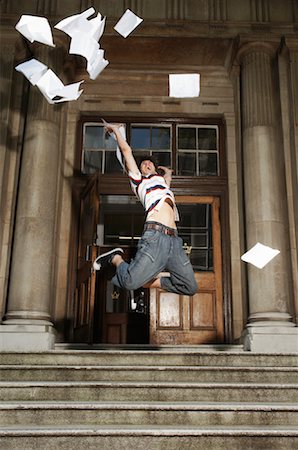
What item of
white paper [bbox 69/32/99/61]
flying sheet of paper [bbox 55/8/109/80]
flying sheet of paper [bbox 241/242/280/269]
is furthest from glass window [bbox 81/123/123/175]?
white paper [bbox 69/32/99/61]

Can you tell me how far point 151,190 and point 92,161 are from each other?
499 centimetres

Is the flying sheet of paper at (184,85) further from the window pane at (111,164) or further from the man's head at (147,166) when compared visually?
the window pane at (111,164)

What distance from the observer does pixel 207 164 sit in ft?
31.5

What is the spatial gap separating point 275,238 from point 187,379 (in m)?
3.46

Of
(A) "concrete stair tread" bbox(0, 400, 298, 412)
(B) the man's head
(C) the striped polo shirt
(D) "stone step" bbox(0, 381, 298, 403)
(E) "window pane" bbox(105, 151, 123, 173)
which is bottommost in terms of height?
(A) "concrete stair tread" bbox(0, 400, 298, 412)

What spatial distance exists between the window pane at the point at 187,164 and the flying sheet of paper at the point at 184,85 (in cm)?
414

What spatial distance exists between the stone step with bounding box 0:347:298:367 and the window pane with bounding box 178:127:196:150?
5.12 meters

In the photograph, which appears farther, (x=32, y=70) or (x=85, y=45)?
(x=32, y=70)

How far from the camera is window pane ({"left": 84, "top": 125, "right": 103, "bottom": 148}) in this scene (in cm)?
967

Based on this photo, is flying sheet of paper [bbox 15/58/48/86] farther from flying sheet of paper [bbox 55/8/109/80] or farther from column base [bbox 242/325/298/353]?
column base [bbox 242/325/298/353]

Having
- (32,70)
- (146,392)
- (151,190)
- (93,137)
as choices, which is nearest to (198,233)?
(93,137)

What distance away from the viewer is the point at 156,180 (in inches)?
190

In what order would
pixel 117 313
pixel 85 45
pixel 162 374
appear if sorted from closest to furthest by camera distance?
pixel 162 374 → pixel 85 45 → pixel 117 313

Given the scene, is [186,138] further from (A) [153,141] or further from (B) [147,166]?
(B) [147,166]
